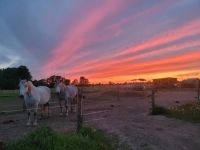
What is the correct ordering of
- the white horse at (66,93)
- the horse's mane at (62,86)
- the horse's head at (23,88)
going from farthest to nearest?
1. the horse's mane at (62,86)
2. the white horse at (66,93)
3. the horse's head at (23,88)

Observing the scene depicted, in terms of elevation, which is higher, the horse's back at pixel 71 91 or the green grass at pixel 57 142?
the horse's back at pixel 71 91

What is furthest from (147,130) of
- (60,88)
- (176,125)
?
(60,88)

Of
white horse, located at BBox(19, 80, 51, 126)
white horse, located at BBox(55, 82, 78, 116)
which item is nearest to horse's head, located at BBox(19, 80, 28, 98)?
white horse, located at BBox(19, 80, 51, 126)

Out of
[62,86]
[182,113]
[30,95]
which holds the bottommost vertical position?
[182,113]

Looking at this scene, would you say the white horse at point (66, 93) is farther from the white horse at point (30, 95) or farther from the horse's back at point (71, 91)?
the white horse at point (30, 95)

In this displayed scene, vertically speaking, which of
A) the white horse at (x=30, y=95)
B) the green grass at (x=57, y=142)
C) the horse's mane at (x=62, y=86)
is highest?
the horse's mane at (x=62, y=86)

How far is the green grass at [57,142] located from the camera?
10.2m

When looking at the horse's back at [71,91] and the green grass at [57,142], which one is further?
the horse's back at [71,91]

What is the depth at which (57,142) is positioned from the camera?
10.5 meters

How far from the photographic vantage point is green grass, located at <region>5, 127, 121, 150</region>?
10195 millimetres

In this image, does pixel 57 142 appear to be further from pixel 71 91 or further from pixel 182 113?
pixel 71 91

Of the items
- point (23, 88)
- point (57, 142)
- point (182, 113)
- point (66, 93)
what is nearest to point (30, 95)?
point (23, 88)

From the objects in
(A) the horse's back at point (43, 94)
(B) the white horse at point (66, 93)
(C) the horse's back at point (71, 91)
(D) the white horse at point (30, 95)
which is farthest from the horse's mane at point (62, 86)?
(D) the white horse at point (30, 95)

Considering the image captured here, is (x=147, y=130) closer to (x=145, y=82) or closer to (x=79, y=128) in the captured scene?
(x=79, y=128)
